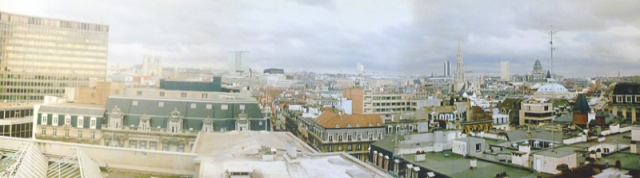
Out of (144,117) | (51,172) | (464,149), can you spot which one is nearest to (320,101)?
(144,117)

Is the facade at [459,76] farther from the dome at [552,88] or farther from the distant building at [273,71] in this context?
the distant building at [273,71]

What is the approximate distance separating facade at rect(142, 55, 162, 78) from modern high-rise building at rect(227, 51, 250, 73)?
1270 millimetres

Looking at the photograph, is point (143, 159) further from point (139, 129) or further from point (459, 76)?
point (459, 76)

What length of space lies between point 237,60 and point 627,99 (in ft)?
19.8

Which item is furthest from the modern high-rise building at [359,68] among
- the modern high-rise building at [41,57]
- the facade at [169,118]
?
the modern high-rise building at [41,57]

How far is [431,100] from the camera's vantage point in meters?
7.95

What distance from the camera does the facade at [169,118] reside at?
23.3ft

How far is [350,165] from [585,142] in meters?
2.52

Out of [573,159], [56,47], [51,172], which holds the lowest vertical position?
[51,172]

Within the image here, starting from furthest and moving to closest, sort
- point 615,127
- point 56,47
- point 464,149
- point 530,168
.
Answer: point 56,47 → point 464,149 → point 615,127 → point 530,168

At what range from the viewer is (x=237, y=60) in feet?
26.2

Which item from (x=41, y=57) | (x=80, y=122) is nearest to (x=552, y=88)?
(x=80, y=122)

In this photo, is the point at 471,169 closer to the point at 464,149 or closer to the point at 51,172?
the point at 464,149

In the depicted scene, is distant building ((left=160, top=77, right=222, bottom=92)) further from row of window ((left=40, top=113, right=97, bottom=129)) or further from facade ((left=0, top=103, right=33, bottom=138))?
facade ((left=0, top=103, right=33, bottom=138))
